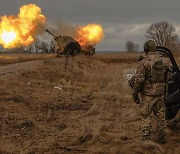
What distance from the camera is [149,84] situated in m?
7.36

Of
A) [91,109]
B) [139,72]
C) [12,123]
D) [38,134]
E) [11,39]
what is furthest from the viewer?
[11,39]

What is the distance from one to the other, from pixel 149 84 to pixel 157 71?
0.95ft

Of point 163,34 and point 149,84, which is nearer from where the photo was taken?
point 149,84

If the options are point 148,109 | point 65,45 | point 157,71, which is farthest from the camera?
point 65,45

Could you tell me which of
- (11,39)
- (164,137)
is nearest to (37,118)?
(164,137)

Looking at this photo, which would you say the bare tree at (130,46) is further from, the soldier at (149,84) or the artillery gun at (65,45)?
the soldier at (149,84)

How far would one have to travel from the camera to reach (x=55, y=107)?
11797 millimetres

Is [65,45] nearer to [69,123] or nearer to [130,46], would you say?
[69,123]

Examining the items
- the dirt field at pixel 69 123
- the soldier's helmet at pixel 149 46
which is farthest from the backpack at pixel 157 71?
the dirt field at pixel 69 123

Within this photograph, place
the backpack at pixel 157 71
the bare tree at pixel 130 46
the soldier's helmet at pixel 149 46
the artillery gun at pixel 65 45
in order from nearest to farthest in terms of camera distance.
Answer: the backpack at pixel 157 71
the soldier's helmet at pixel 149 46
the artillery gun at pixel 65 45
the bare tree at pixel 130 46

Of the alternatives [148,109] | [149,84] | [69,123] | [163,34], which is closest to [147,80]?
[149,84]

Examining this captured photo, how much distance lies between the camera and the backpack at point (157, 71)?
7.24 meters

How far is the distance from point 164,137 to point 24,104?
535cm

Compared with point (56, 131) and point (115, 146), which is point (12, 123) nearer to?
point (56, 131)
